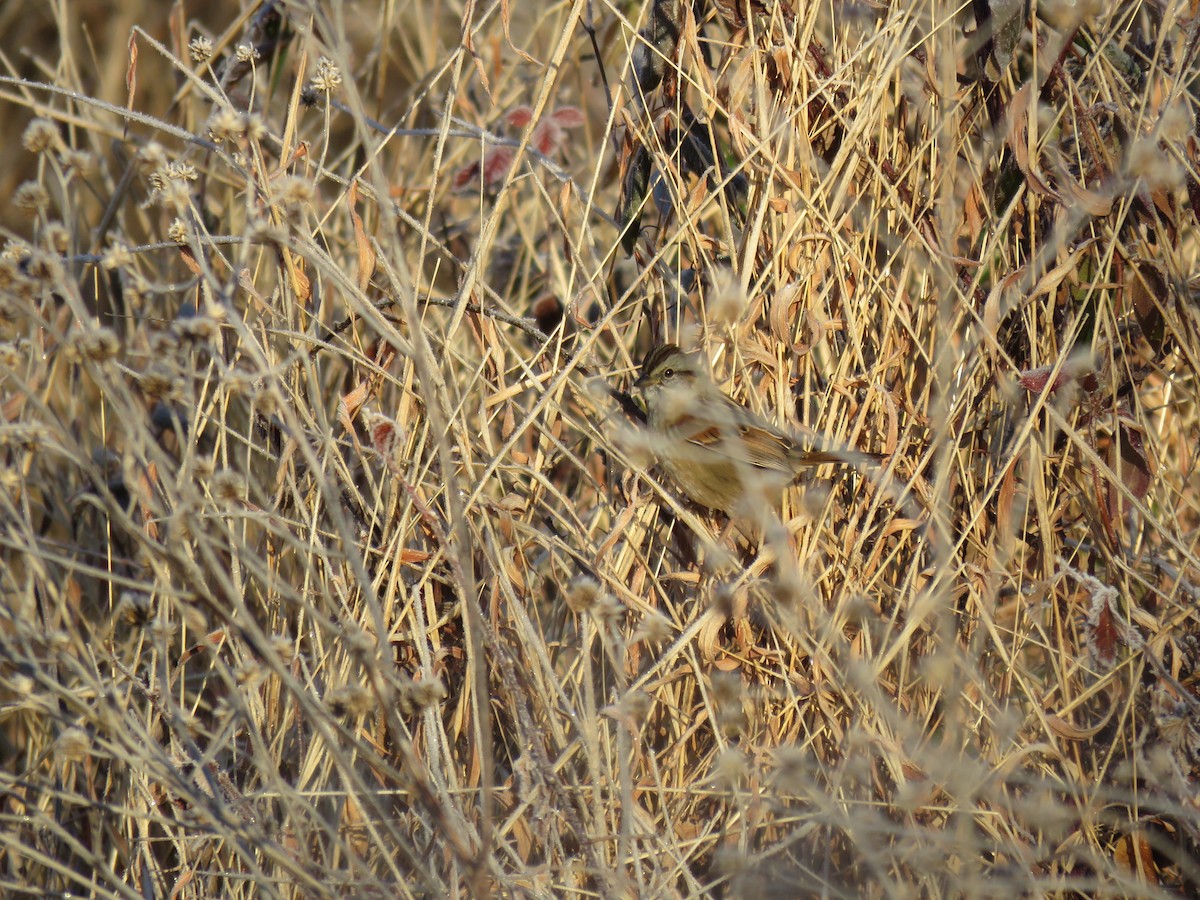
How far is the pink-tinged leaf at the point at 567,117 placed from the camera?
3.15 meters

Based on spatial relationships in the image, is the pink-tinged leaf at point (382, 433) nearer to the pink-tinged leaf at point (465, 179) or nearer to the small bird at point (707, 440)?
the small bird at point (707, 440)

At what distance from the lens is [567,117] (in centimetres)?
318

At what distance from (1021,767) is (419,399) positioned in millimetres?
1550

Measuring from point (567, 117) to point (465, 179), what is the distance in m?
0.39

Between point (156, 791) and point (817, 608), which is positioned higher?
point (817, 608)

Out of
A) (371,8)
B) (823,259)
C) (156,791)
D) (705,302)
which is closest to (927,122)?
(823,259)

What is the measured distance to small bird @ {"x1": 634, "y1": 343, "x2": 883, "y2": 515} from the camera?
264 cm

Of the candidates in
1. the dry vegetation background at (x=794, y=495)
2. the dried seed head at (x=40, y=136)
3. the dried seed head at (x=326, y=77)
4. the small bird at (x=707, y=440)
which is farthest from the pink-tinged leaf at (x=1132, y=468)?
the dried seed head at (x=40, y=136)

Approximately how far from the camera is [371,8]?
6.96 m

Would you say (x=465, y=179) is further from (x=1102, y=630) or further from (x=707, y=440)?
(x=1102, y=630)

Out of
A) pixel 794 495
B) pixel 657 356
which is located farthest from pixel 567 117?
pixel 794 495

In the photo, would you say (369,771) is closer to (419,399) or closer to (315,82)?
(419,399)

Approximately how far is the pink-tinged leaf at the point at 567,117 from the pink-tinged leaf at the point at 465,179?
1.09ft

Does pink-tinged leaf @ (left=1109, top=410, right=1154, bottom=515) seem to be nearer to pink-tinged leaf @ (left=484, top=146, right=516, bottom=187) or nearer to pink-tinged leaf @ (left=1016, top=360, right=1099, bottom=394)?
pink-tinged leaf @ (left=1016, top=360, right=1099, bottom=394)
